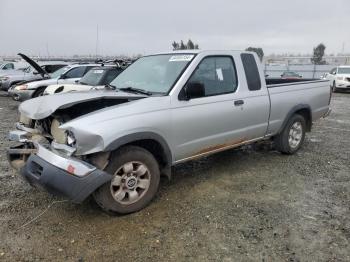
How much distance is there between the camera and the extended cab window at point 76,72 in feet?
41.2

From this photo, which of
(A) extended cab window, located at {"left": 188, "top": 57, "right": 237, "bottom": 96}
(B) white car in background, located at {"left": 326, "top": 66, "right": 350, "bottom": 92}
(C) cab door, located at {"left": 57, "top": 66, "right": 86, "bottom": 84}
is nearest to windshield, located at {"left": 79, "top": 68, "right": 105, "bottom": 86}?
(C) cab door, located at {"left": 57, "top": 66, "right": 86, "bottom": 84}

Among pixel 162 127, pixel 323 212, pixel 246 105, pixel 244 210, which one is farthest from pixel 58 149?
pixel 323 212

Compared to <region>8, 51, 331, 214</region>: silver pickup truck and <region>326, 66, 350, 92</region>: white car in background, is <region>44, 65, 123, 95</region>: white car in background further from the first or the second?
<region>326, 66, 350, 92</region>: white car in background

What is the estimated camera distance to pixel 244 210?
427 cm

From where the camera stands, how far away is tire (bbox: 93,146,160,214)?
384cm

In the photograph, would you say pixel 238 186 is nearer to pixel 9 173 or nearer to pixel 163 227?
pixel 163 227

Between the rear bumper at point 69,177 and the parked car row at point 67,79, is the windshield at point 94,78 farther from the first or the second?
the rear bumper at point 69,177

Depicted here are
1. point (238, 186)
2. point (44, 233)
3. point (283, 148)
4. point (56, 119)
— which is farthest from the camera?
point (283, 148)

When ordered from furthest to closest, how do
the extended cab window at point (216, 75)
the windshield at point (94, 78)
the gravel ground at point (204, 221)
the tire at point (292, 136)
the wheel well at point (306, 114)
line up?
1. the windshield at point (94, 78)
2. the wheel well at point (306, 114)
3. the tire at point (292, 136)
4. the extended cab window at point (216, 75)
5. the gravel ground at point (204, 221)

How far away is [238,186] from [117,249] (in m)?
2.18

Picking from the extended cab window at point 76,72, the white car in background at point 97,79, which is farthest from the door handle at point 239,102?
the extended cab window at point 76,72

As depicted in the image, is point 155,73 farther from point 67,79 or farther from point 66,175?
point 67,79

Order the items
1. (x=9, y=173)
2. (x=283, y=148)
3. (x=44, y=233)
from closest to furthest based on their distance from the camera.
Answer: (x=44, y=233), (x=9, y=173), (x=283, y=148)

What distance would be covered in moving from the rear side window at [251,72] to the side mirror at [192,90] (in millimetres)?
1239
